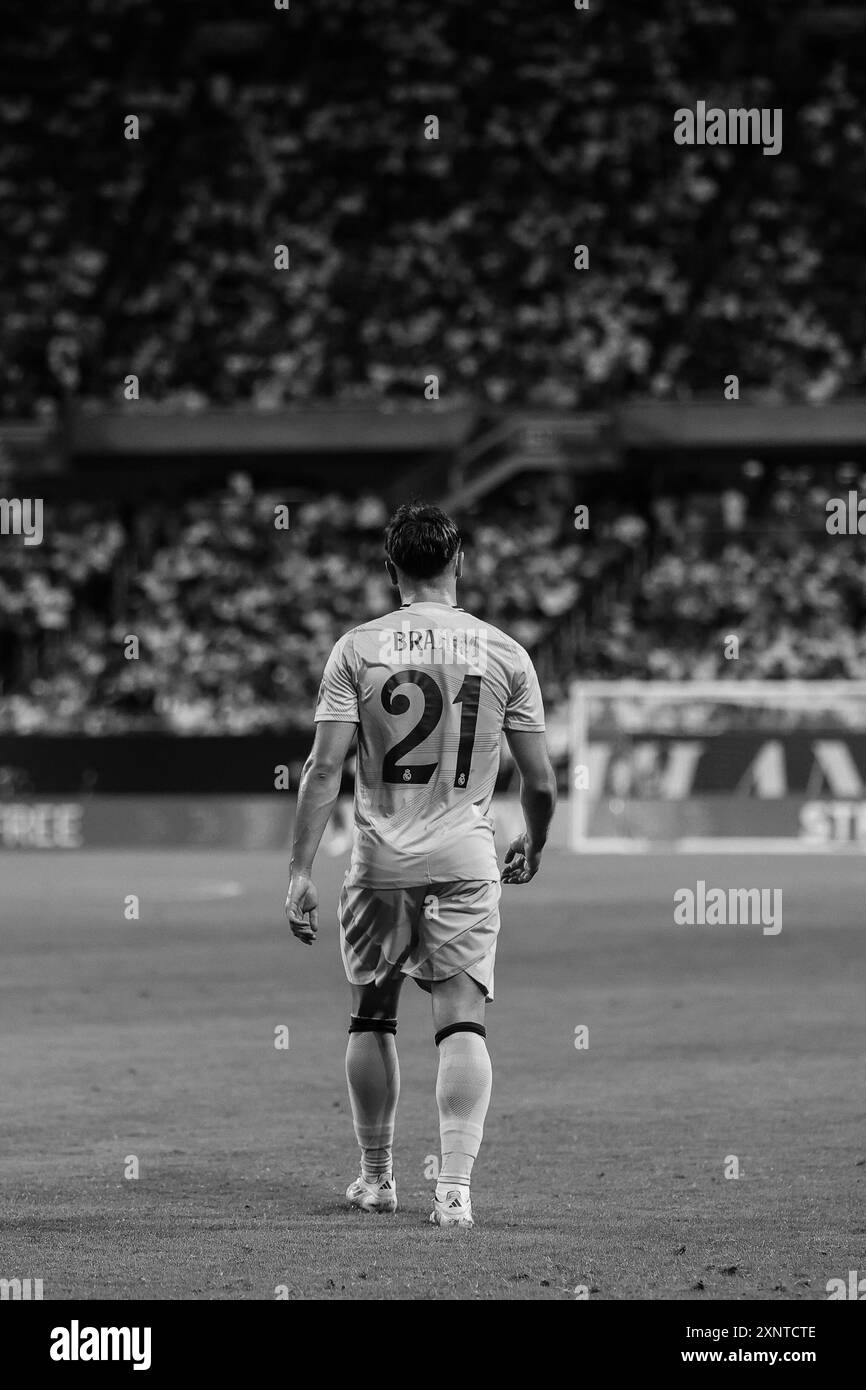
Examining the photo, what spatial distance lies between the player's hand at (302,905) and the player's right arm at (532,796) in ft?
2.18

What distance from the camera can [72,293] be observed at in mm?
40969

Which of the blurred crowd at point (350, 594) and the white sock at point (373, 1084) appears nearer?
the white sock at point (373, 1084)

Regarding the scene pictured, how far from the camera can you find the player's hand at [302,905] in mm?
7172

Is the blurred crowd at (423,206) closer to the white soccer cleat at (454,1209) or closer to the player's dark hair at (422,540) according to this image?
the player's dark hair at (422,540)

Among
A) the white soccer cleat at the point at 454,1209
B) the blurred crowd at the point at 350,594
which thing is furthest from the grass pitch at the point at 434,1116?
the blurred crowd at the point at 350,594

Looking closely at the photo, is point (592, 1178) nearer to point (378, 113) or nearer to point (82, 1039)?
point (82, 1039)

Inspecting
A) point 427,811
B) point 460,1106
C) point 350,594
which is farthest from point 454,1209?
point 350,594

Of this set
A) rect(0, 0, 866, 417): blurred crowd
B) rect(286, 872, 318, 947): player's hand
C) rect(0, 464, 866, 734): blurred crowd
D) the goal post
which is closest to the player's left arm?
rect(286, 872, 318, 947): player's hand

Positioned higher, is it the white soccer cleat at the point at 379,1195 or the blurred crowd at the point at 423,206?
the blurred crowd at the point at 423,206

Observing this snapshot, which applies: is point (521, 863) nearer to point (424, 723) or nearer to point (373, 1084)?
point (424, 723)

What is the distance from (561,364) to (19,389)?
10.0 m

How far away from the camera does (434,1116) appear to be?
1016 centimetres

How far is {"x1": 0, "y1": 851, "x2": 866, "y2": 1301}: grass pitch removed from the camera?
6.73 meters
